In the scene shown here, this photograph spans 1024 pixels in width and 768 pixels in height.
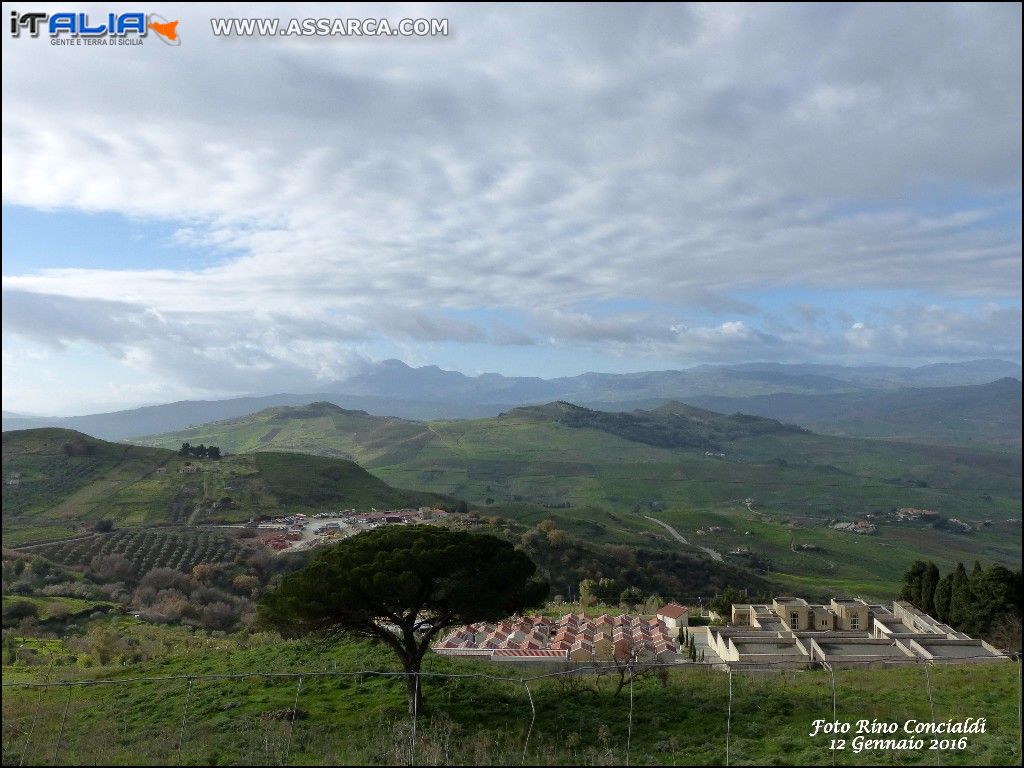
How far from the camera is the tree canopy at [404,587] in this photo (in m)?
14.9

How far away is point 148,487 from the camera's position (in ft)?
246

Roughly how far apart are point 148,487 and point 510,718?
241 ft

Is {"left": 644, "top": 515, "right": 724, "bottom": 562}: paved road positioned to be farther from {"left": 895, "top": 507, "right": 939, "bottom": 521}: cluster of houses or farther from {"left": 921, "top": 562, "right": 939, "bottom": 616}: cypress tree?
{"left": 895, "top": 507, "right": 939, "bottom": 521}: cluster of houses

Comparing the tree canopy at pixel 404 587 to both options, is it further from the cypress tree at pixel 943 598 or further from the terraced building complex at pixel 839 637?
the cypress tree at pixel 943 598

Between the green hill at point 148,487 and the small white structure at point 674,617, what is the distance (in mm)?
49581

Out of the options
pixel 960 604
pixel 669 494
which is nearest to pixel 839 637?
pixel 960 604

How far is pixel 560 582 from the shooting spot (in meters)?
47.9

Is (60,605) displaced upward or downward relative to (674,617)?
upward

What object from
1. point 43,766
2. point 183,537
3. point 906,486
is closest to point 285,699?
point 43,766

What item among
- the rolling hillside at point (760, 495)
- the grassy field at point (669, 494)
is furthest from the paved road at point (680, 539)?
the grassy field at point (669, 494)

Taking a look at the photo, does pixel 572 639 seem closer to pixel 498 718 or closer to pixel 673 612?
pixel 673 612

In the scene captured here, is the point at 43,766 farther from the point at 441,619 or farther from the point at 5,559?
the point at 5,559

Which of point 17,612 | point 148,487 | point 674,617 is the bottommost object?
point 674,617

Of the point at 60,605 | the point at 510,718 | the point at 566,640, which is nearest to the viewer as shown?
the point at 510,718
